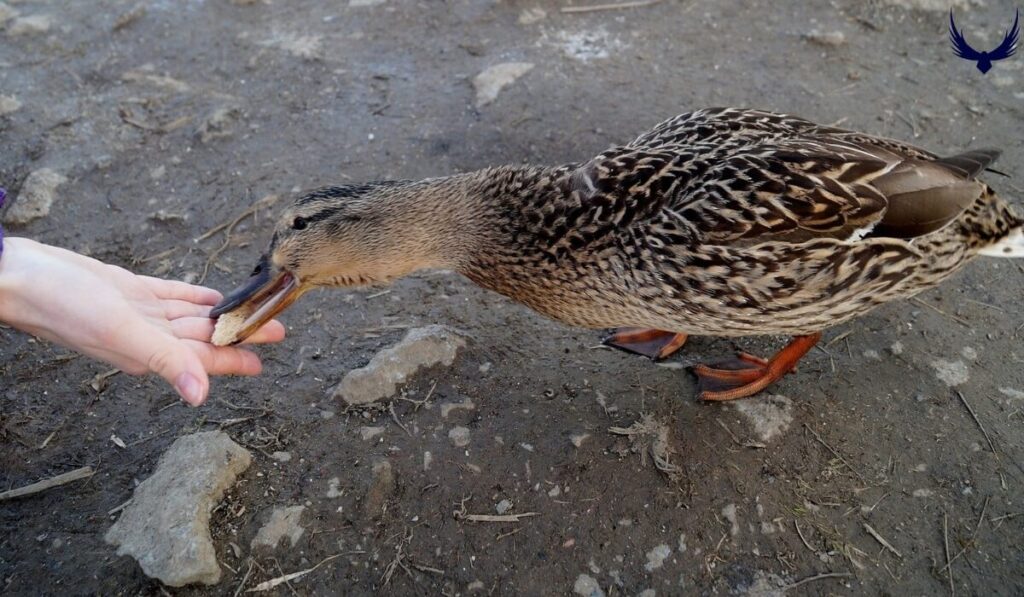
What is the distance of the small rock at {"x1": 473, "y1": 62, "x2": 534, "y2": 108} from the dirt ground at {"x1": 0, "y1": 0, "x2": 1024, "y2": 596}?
0.33ft

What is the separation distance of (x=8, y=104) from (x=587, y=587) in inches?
201

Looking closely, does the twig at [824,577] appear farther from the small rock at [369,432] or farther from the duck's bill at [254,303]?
the duck's bill at [254,303]

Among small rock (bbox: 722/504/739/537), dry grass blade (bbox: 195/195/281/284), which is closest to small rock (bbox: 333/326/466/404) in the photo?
dry grass blade (bbox: 195/195/281/284)

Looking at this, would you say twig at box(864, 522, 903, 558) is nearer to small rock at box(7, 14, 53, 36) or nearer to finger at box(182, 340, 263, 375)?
finger at box(182, 340, 263, 375)

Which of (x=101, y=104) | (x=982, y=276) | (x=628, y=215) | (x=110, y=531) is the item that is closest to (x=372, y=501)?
(x=110, y=531)

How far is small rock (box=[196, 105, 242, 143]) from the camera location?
15.7ft

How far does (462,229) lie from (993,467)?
2.55m

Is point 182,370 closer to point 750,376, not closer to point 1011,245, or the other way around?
point 750,376

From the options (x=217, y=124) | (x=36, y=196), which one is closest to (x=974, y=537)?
(x=217, y=124)

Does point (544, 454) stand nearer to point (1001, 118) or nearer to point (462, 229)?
point (462, 229)

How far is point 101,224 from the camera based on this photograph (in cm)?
427

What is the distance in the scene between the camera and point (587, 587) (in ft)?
8.70

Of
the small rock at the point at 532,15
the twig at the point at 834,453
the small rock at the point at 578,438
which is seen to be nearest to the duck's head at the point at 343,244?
the small rock at the point at 578,438

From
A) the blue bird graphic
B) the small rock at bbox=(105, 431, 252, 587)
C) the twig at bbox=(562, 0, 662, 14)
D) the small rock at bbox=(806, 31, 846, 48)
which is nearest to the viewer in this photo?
the small rock at bbox=(105, 431, 252, 587)
